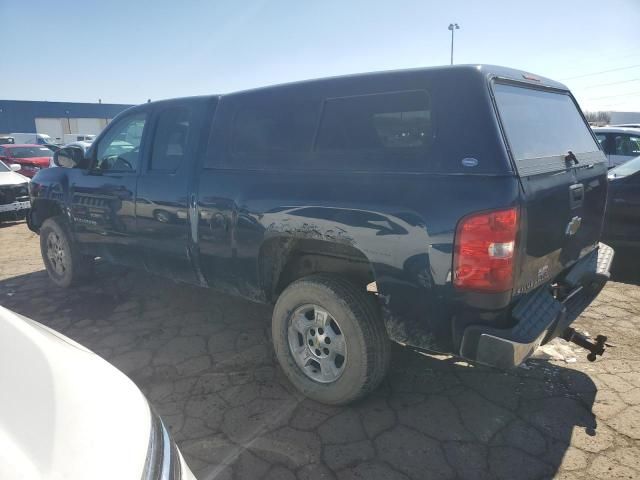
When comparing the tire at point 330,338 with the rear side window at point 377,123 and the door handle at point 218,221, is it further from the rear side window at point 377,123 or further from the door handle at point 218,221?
the rear side window at point 377,123

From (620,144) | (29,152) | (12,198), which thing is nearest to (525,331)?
(620,144)

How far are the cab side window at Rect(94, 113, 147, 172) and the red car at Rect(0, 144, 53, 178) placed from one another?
11.3 metres

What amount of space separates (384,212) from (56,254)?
430 centimetres

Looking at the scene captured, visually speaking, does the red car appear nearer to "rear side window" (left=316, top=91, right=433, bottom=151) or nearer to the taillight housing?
"rear side window" (left=316, top=91, right=433, bottom=151)

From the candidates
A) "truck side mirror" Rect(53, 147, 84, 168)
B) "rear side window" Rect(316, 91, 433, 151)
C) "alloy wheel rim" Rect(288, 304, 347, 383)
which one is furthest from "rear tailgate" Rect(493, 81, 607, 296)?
"truck side mirror" Rect(53, 147, 84, 168)

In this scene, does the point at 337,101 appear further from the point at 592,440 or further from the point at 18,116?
the point at 18,116

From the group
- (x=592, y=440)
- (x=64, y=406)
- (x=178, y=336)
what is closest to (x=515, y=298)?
(x=592, y=440)

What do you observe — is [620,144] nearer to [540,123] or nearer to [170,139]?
[540,123]

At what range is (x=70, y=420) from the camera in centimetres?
131

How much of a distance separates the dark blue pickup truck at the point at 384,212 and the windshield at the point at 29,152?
13488 mm

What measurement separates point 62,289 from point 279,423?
12.0 ft

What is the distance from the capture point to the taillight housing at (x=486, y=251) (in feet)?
6.80

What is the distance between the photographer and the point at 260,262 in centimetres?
306

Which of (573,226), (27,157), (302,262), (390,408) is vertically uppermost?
(27,157)
